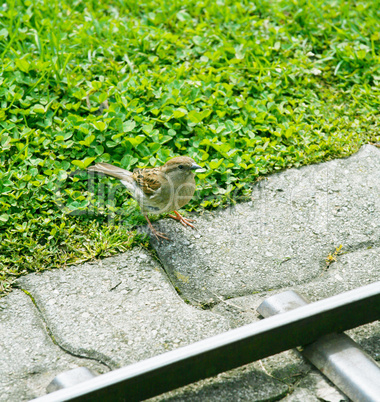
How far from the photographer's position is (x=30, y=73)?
5.00 meters

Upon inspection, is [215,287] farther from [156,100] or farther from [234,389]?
[156,100]

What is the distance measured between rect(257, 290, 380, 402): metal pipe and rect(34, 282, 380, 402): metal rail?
0.07m

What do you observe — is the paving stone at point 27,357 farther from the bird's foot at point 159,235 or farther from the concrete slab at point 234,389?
the bird's foot at point 159,235

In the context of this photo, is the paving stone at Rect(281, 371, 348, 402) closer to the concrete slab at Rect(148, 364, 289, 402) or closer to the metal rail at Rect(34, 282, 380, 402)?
the concrete slab at Rect(148, 364, 289, 402)

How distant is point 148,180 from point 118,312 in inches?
47.0

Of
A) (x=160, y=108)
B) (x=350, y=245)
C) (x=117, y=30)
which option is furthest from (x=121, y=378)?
(x=117, y=30)

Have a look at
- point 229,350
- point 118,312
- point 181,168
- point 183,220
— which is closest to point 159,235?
point 183,220

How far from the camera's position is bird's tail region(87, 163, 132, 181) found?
165 inches

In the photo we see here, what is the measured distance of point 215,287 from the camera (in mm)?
3457

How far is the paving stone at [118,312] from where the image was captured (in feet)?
9.73

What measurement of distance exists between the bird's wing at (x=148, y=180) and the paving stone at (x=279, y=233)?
1.04 ft

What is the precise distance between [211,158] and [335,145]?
115 centimetres

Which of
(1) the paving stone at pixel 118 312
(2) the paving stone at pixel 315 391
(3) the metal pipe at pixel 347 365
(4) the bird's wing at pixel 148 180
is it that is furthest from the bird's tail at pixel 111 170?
(2) the paving stone at pixel 315 391

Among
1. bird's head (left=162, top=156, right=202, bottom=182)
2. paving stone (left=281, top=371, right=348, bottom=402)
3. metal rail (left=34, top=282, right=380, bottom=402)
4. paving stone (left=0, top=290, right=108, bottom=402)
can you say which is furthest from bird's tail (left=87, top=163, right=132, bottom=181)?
paving stone (left=281, top=371, right=348, bottom=402)
